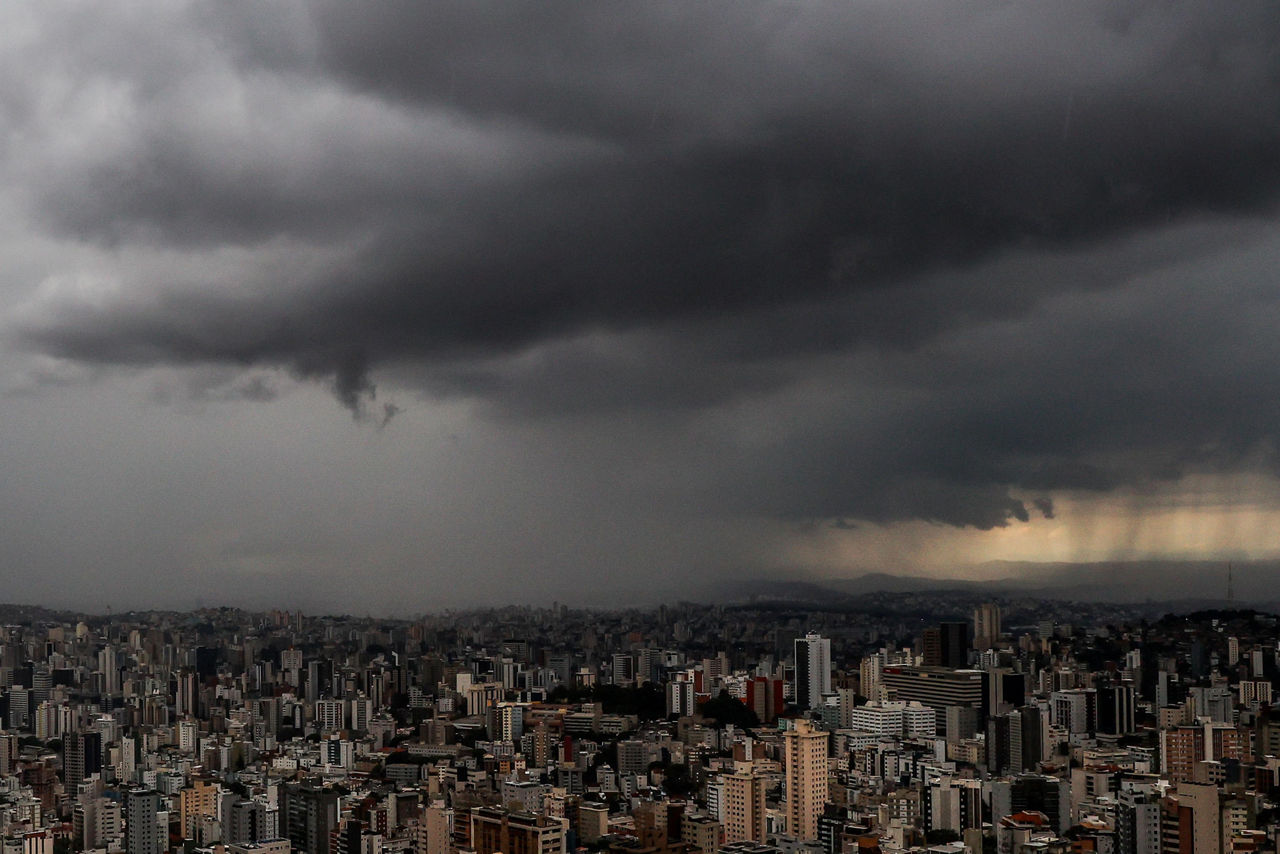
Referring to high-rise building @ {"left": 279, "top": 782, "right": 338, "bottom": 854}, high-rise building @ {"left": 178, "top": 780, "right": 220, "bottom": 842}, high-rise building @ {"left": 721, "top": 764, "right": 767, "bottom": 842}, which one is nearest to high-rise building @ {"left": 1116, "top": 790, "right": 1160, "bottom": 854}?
high-rise building @ {"left": 721, "top": 764, "right": 767, "bottom": 842}

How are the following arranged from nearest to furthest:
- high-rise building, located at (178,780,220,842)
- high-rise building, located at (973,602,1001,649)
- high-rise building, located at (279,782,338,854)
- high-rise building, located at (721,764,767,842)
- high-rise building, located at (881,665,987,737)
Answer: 1. high-rise building, located at (721,764,767,842)
2. high-rise building, located at (279,782,338,854)
3. high-rise building, located at (178,780,220,842)
4. high-rise building, located at (881,665,987,737)
5. high-rise building, located at (973,602,1001,649)

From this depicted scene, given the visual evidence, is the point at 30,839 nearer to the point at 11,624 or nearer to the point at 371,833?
the point at 371,833

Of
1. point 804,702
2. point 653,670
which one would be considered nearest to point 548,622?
point 653,670

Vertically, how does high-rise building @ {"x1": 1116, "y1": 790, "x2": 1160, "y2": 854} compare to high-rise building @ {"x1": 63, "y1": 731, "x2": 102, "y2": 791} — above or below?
above

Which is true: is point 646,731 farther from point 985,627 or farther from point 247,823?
point 247,823

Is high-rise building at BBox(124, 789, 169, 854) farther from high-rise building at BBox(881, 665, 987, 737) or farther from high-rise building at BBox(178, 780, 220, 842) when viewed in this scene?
high-rise building at BBox(881, 665, 987, 737)

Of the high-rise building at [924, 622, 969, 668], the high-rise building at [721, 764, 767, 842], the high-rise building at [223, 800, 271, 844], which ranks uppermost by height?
the high-rise building at [924, 622, 969, 668]
